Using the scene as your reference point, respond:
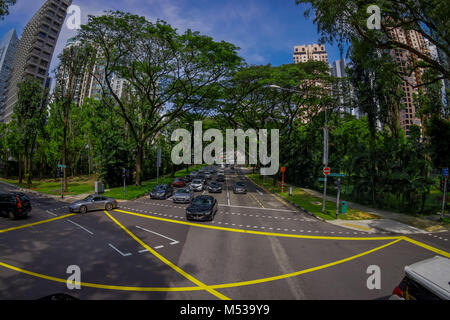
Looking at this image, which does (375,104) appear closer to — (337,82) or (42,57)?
(337,82)

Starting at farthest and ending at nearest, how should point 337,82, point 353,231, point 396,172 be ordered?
point 337,82 → point 396,172 → point 353,231

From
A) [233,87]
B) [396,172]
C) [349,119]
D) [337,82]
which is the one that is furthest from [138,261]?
[349,119]

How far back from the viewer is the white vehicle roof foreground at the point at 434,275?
12.4ft

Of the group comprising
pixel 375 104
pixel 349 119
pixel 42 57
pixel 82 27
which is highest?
pixel 42 57

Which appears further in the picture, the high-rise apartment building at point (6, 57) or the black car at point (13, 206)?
the high-rise apartment building at point (6, 57)

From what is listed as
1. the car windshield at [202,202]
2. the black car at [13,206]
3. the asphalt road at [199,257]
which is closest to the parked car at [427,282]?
the asphalt road at [199,257]

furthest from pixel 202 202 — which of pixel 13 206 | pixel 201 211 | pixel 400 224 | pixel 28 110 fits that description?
pixel 28 110

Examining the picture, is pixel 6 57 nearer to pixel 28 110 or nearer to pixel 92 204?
pixel 28 110

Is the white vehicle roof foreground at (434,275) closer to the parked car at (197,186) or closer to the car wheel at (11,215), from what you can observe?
the car wheel at (11,215)

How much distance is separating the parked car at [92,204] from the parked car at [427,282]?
62.5ft

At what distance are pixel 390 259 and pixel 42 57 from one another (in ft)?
338

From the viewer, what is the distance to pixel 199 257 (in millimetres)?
9023

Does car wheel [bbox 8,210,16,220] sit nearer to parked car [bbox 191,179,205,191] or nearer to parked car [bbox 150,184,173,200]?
parked car [bbox 150,184,173,200]

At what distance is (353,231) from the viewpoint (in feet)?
44.4
